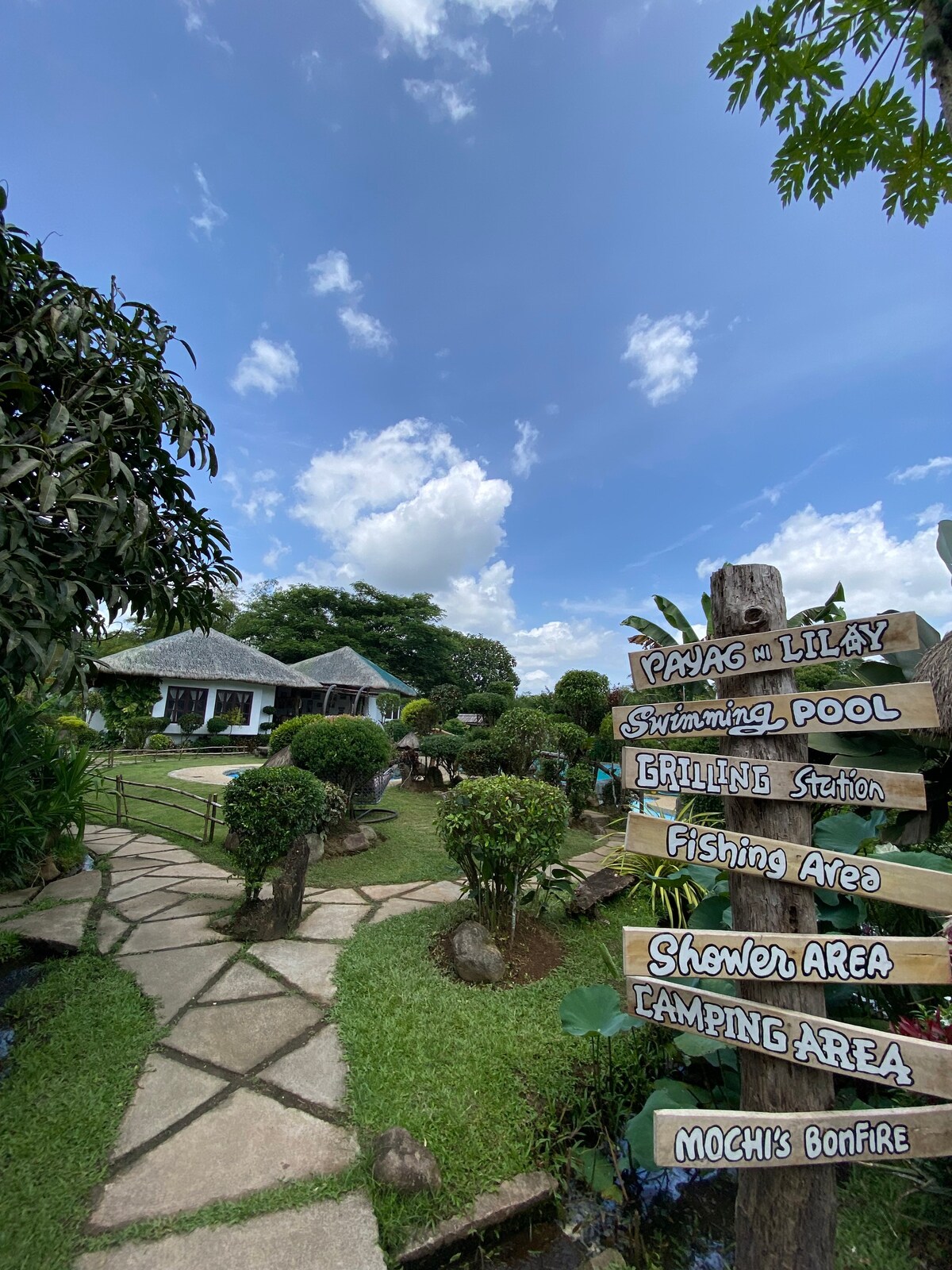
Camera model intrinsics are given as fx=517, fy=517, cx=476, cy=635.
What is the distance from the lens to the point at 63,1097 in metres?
2.36

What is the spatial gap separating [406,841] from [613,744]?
15.1ft

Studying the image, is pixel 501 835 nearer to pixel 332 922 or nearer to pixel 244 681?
pixel 332 922

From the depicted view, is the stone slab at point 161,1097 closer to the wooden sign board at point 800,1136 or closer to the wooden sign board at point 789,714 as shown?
the wooden sign board at point 800,1136

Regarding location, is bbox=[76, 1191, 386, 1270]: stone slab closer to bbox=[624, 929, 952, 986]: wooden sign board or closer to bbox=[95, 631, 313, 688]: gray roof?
bbox=[624, 929, 952, 986]: wooden sign board

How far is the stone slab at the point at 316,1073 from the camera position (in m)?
2.41

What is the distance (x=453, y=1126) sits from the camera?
2.20 metres

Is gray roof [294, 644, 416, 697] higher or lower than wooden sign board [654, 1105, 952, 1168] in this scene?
higher

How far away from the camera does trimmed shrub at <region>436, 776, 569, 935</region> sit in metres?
3.79

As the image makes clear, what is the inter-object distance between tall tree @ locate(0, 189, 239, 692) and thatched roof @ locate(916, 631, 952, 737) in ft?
11.8

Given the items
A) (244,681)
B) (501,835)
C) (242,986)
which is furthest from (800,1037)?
(244,681)

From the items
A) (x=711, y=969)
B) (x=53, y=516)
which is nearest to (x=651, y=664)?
(x=711, y=969)

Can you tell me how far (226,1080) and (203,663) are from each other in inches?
785

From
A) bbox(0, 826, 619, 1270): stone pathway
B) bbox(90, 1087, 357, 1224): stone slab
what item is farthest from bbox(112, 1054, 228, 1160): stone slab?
bbox(90, 1087, 357, 1224): stone slab

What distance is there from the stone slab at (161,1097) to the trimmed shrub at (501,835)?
75.8 inches
